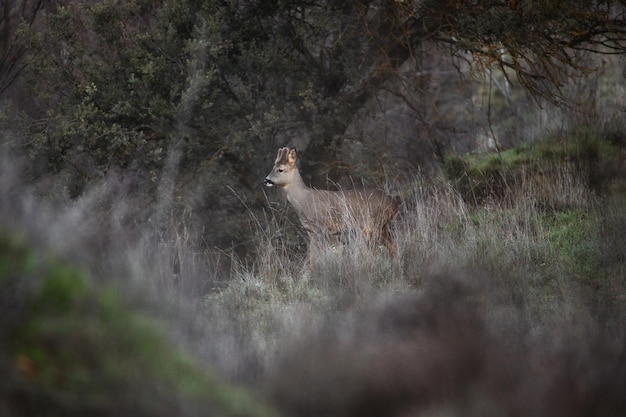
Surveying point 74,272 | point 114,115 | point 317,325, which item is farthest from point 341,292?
point 114,115

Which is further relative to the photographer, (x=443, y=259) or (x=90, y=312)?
(x=443, y=259)

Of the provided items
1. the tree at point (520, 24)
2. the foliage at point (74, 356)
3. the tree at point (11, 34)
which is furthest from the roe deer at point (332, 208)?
the foliage at point (74, 356)

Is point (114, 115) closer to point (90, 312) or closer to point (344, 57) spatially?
point (344, 57)

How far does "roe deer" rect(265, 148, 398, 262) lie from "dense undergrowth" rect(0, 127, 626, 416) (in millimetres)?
309

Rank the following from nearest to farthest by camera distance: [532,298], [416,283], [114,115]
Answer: [532,298] < [416,283] < [114,115]

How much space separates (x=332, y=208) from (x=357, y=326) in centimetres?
470

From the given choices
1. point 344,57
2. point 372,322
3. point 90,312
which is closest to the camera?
point 90,312

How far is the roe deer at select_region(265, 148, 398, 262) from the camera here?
32.9 feet

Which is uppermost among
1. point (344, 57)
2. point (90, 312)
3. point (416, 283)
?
point (344, 57)

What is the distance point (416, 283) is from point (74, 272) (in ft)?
14.5

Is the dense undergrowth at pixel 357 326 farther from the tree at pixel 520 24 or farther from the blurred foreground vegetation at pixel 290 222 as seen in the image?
Result: the tree at pixel 520 24

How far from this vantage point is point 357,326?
6.11 metres

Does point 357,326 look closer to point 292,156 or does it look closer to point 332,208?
point 332,208

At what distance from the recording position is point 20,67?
12828mm
